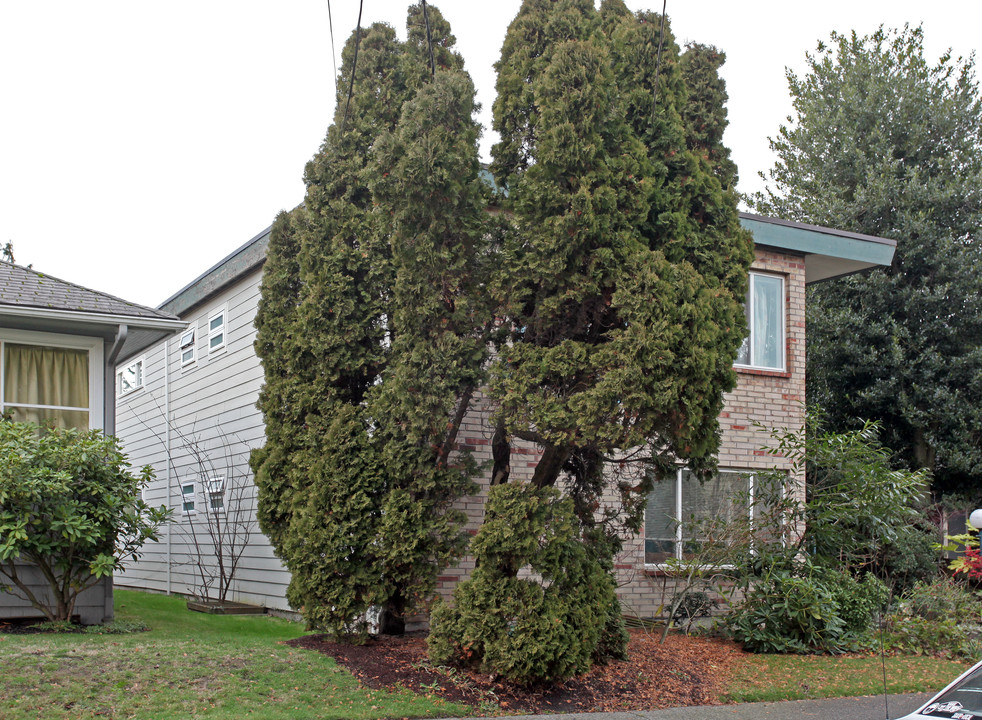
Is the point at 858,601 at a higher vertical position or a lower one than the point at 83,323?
lower

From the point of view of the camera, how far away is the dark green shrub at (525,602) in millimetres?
7242

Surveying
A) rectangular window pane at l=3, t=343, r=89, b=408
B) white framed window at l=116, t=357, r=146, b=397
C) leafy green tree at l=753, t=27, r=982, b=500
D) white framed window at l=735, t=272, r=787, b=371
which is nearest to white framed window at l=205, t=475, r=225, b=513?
rectangular window pane at l=3, t=343, r=89, b=408

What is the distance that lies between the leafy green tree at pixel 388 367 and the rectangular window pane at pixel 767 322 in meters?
6.37

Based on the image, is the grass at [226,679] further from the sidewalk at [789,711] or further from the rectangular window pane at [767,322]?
the rectangular window pane at [767,322]

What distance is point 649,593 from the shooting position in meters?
12.0

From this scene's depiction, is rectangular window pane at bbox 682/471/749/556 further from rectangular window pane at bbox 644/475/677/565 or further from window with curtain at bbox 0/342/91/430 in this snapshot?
window with curtain at bbox 0/342/91/430

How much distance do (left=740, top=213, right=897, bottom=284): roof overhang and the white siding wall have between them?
7203 mm

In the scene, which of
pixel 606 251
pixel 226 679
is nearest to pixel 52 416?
pixel 226 679

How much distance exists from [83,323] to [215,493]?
449 centimetres

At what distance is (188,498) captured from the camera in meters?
15.1


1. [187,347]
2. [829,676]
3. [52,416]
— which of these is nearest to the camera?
[829,676]

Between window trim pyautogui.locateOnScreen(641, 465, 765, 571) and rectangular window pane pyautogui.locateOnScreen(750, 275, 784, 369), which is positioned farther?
rectangular window pane pyautogui.locateOnScreen(750, 275, 784, 369)

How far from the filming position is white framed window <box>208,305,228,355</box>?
46.2 ft

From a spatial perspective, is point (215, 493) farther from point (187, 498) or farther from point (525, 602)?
point (525, 602)
